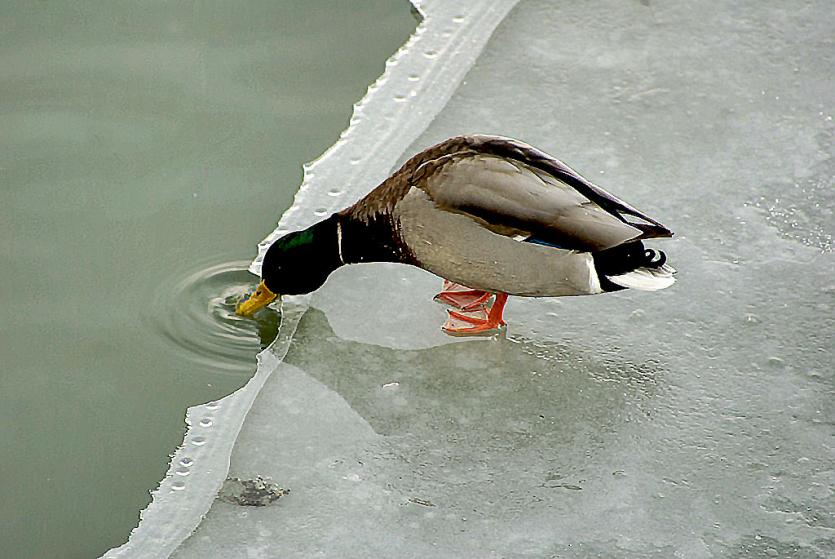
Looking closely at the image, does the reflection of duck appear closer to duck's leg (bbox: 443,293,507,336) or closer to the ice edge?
duck's leg (bbox: 443,293,507,336)

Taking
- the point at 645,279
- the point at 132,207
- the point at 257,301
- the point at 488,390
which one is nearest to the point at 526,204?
the point at 645,279

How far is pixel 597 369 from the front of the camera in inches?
133

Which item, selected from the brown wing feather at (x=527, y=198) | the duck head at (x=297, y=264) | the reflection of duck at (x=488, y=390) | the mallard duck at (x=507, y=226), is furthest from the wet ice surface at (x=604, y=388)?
the brown wing feather at (x=527, y=198)

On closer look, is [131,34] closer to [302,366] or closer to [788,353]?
[302,366]

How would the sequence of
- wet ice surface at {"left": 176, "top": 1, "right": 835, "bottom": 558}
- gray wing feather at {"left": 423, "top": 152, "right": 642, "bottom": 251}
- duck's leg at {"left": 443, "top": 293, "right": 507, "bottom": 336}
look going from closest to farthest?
wet ice surface at {"left": 176, "top": 1, "right": 835, "bottom": 558}, gray wing feather at {"left": 423, "top": 152, "right": 642, "bottom": 251}, duck's leg at {"left": 443, "top": 293, "right": 507, "bottom": 336}

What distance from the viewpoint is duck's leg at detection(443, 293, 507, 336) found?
11.5 feet

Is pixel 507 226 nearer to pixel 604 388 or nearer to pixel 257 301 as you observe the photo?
pixel 604 388

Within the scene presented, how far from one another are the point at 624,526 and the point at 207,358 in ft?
4.19

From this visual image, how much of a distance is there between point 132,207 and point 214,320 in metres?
0.66

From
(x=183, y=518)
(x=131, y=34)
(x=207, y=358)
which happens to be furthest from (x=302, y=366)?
(x=131, y=34)

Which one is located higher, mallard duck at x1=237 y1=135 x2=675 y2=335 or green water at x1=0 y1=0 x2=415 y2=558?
mallard duck at x1=237 y1=135 x2=675 y2=335

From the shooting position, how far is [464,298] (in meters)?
3.63

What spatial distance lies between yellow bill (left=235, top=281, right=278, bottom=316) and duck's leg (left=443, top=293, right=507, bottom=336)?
521 millimetres

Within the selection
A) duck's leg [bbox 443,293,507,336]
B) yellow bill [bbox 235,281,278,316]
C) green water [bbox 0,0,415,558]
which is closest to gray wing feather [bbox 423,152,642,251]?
duck's leg [bbox 443,293,507,336]
